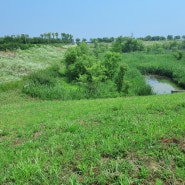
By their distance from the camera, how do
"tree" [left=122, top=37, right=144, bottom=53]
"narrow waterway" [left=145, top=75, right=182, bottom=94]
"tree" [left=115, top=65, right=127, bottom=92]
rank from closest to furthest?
"tree" [left=115, top=65, right=127, bottom=92]
"narrow waterway" [left=145, top=75, right=182, bottom=94]
"tree" [left=122, top=37, right=144, bottom=53]

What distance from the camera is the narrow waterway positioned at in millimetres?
21016


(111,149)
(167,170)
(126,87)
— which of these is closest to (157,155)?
(167,170)

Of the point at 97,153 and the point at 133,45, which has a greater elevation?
the point at 133,45

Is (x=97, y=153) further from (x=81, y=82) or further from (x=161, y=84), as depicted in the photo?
(x=161, y=84)

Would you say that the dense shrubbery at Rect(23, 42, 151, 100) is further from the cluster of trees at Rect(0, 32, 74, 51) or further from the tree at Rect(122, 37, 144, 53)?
the tree at Rect(122, 37, 144, 53)

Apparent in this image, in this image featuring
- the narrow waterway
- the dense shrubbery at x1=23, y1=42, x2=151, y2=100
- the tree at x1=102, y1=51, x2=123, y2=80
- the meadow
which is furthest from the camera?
the tree at x1=102, y1=51, x2=123, y2=80

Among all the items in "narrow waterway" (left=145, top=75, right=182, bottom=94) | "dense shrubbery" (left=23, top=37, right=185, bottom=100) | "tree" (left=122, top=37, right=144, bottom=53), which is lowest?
"narrow waterway" (left=145, top=75, right=182, bottom=94)

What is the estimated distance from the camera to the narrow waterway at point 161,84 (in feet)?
68.9

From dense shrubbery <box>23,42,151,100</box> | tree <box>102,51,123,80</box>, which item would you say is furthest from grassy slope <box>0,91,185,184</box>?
tree <box>102,51,123,80</box>

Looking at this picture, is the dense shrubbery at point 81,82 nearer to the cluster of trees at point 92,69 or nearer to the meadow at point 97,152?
the cluster of trees at point 92,69

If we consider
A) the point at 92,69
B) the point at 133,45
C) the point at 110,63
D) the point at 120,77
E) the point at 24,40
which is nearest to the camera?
the point at 120,77

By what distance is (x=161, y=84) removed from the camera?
23750 mm

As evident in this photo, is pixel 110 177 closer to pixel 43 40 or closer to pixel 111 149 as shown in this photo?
pixel 111 149

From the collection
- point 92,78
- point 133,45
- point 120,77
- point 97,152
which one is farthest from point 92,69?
point 133,45
